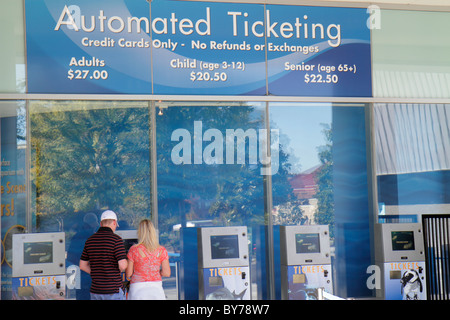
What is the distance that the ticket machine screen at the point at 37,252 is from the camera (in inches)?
211

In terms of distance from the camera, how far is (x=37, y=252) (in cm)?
540

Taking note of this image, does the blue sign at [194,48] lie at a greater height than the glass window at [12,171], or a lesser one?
greater

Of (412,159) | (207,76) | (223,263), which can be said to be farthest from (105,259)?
(412,159)

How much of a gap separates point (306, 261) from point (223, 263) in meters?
0.96

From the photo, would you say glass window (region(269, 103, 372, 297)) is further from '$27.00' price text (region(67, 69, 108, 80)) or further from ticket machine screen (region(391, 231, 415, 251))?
'$27.00' price text (region(67, 69, 108, 80))

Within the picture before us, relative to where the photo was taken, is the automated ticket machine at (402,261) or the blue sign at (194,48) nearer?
the blue sign at (194,48)

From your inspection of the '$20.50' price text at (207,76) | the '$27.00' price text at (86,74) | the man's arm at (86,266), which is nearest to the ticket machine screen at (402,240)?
the '$20.50' price text at (207,76)

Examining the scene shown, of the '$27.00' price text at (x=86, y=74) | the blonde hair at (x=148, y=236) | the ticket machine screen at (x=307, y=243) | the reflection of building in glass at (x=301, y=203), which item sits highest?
the '$27.00' price text at (x=86, y=74)

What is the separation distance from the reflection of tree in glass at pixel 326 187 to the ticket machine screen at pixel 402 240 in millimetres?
757

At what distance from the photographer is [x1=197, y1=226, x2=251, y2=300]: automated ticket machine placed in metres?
5.79

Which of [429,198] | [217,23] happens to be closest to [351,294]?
[429,198]

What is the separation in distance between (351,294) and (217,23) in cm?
377

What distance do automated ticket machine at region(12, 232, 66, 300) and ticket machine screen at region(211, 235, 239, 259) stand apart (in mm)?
1579

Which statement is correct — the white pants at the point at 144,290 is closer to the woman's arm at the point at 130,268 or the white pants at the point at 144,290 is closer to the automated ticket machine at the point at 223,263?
the woman's arm at the point at 130,268
